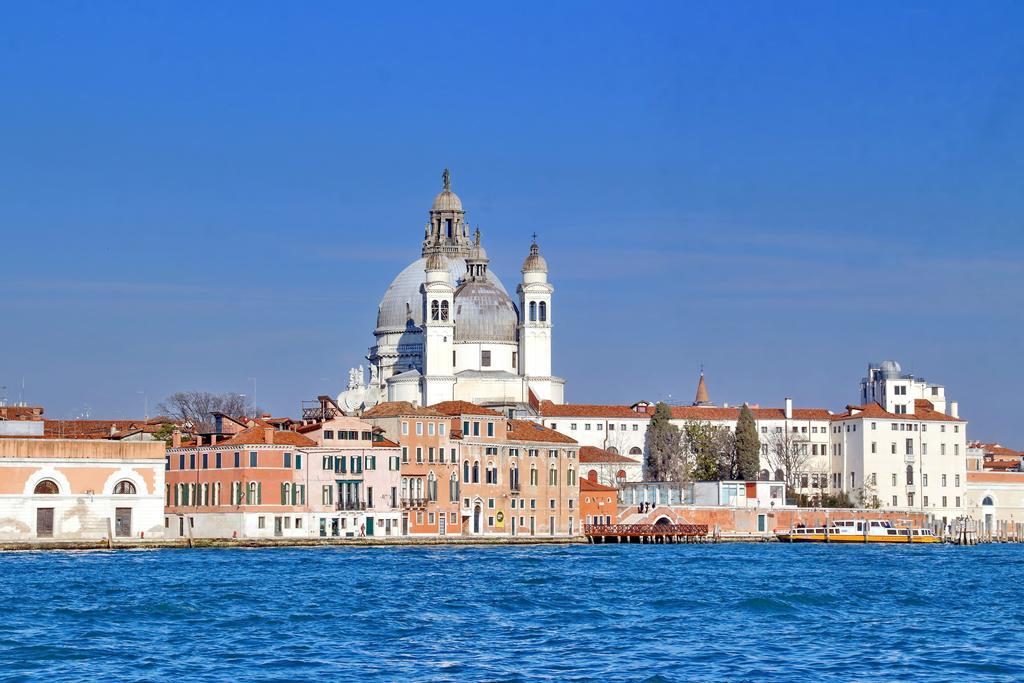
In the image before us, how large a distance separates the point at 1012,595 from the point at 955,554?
26.3 meters

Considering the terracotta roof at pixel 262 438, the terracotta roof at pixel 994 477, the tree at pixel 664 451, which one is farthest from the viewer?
the terracotta roof at pixel 994 477

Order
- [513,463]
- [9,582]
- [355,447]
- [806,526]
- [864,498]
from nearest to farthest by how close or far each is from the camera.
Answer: [9,582] < [355,447] < [513,463] < [806,526] < [864,498]

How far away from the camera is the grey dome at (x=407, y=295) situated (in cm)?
9844

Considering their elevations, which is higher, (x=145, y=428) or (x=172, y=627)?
(x=145, y=428)

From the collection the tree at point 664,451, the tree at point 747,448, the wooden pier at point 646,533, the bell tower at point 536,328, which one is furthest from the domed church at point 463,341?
the wooden pier at point 646,533

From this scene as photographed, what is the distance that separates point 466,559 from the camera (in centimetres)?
5656

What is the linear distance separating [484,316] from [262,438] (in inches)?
1220

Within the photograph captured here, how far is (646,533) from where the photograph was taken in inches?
2953

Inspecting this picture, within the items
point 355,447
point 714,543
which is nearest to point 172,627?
point 355,447

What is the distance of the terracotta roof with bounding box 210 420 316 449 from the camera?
212ft

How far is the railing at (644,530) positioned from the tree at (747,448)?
11.2 metres

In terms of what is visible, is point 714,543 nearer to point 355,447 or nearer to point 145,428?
point 355,447

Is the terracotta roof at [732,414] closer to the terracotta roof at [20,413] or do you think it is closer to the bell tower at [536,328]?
the bell tower at [536,328]

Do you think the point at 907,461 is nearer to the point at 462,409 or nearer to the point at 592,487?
the point at 592,487
